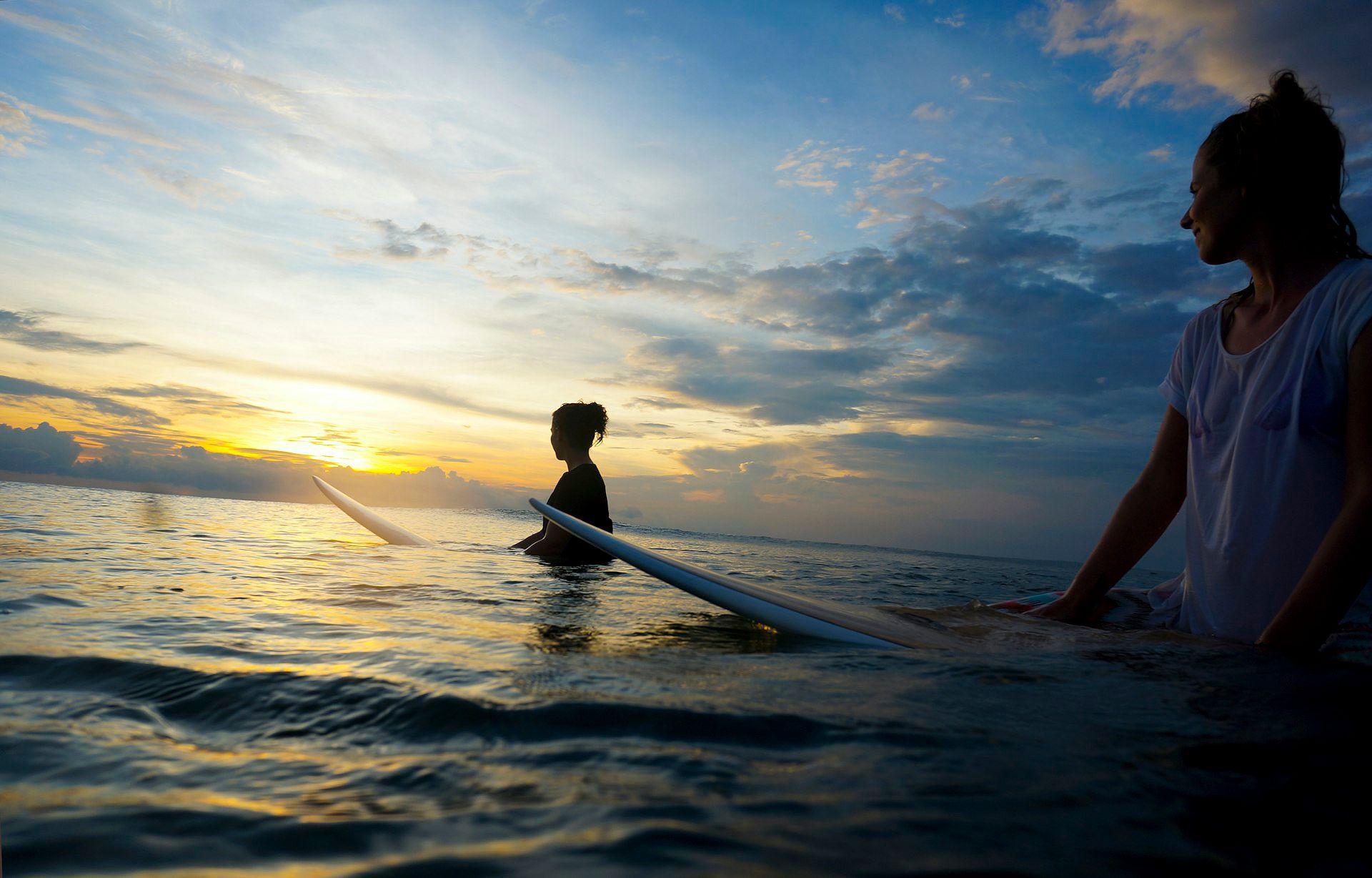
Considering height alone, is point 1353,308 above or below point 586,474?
above

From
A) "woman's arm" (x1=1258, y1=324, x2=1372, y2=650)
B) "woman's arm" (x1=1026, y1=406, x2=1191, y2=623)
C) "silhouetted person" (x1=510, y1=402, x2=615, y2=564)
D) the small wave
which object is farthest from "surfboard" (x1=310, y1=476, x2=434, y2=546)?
"woman's arm" (x1=1258, y1=324, x2=1372, y2=650)

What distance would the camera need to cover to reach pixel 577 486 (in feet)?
17.5

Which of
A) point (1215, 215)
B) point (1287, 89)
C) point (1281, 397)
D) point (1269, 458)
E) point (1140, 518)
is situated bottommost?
point (1140, 518)

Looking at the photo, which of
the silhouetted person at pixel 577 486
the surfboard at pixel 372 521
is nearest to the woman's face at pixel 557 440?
the silhouetted person at pixel 577 486

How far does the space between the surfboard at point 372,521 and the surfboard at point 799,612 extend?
15.4ft

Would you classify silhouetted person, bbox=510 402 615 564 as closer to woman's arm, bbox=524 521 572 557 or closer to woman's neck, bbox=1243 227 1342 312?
woman's arm, bbox=524 521 572 557

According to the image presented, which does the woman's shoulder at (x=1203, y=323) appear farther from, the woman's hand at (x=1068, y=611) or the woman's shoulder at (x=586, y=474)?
the woman's shoulder at (x=586, y=474)

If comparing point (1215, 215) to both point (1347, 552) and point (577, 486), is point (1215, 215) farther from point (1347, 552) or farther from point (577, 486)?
point (577, 486)

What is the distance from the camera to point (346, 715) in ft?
4.67

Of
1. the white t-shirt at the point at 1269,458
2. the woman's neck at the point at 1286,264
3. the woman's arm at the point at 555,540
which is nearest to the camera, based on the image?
the white t-shirt at the point at 1269,458

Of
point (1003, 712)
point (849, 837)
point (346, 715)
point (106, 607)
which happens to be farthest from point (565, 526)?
point (849, 837)

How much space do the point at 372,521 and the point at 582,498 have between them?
3.52m

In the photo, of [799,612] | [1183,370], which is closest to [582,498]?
[799,612]

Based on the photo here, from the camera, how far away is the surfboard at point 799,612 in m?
2.32
